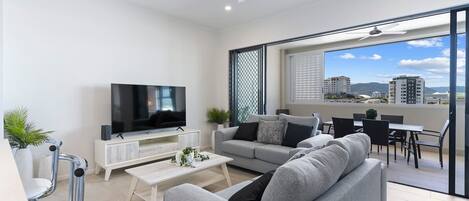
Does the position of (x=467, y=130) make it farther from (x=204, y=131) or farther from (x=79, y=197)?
(x=204, y=131)

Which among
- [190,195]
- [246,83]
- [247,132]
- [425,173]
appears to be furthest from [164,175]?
[425,173]

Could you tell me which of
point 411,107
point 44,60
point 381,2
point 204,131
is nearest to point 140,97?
point 44,60

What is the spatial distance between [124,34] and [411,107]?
235 inches

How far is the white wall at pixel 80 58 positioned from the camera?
3.20 metres

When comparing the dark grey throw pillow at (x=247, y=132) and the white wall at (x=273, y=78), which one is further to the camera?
the white wall at (x=273, y=78)

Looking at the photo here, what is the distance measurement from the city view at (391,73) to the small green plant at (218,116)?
290 cm

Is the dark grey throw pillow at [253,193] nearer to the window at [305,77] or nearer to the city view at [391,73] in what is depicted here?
the city view at [391,73]

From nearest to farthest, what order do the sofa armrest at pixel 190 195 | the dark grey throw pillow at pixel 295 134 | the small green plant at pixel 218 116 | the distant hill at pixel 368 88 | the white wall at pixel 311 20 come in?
the sofa armrest at pixel 190 195, the white wall at pixel 311 20, the dark grey throw pillow at pixel 295 134, the small green plant at pixel 218 116, the distant hill at pixel 368 88

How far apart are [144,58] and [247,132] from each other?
226 cm

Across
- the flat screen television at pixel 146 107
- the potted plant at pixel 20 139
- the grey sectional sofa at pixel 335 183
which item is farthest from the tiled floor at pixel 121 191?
the grey sectional sofa at pixel 335 183

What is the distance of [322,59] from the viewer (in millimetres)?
6598

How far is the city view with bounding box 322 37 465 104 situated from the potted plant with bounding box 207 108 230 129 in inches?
114

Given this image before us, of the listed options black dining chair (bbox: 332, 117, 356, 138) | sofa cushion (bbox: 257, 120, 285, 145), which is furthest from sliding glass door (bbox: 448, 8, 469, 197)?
sofa cushion (bbox: 257, 120, 285, 145)

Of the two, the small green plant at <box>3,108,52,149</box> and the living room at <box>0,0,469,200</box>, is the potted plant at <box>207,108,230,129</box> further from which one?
the small green plant at <box>3,108,52,149</box>
